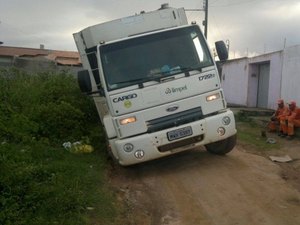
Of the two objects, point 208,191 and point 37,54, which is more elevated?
point 208,191

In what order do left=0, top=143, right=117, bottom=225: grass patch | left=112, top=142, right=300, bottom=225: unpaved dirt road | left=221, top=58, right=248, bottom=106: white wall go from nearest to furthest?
left=0, top=143, right=117, bottom=225: grass patch
left=112, top=142, right=300, bottom=225: unpaved dirt road
left=221, top=58, right=248, bottom=106: white wall

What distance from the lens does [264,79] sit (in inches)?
839

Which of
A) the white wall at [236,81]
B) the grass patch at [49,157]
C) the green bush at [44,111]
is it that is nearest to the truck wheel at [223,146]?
the grass patch at [49,157]

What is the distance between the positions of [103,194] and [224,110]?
289 cm

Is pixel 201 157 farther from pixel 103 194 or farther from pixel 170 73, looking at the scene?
pixel 103 194

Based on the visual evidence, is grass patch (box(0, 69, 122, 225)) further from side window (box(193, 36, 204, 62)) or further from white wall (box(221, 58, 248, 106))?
white wall (box(221, 58, 248, 106))

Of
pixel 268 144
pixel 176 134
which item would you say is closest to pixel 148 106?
pixel 176 134

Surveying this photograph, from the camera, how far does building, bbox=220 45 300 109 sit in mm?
17125

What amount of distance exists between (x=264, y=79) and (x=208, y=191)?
1490cm

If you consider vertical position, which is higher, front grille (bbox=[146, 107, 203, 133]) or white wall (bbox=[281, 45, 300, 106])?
front grille (bbox=[146, 107, 203, 133])

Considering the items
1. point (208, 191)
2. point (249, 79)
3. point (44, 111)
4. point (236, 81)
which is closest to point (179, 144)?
point (208, 191)

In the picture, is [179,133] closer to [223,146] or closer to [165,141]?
[165,141]

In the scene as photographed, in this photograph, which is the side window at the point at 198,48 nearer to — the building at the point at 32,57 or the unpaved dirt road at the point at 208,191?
the unpaved dirt road at the point at 208,191

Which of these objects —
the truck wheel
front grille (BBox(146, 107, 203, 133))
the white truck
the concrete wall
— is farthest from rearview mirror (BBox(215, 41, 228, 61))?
the concrete wall
